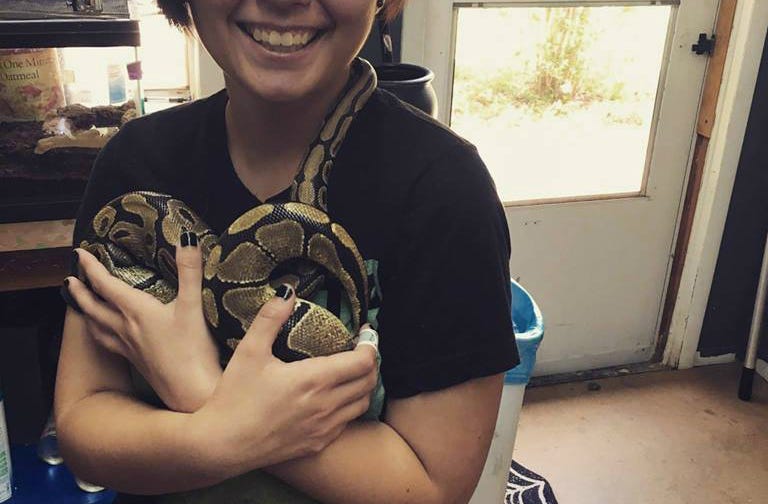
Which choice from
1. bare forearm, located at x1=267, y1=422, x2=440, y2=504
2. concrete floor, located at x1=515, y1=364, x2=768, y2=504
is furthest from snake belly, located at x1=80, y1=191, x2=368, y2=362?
concrete floor, located at x1=515, y1=364, x2=768, y2=504

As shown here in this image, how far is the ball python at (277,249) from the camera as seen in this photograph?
38.5 inches

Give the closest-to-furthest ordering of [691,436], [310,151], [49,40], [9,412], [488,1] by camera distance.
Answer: [310,151]
[49,40]
[9,412]
[488,1]
[691,436]

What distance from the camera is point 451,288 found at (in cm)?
96

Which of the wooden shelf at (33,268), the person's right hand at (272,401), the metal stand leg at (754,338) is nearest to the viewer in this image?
the person's right hand at (272,401)

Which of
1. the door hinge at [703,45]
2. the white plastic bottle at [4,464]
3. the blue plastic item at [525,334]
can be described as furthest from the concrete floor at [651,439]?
the white plastic bottle at [4,464]

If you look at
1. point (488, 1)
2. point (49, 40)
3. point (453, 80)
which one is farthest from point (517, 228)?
point (49, 40)

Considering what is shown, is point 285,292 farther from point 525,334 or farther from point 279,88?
point 525,334

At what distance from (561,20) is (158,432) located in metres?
2.12

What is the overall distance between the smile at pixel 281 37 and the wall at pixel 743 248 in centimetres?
224

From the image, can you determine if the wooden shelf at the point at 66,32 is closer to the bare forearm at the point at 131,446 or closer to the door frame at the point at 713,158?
the bare forearm at the point at 131,446

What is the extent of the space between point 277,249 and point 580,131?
2.02m

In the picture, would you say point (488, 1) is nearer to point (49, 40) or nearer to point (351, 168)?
point (49, 40)

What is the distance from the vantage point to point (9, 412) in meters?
1.69

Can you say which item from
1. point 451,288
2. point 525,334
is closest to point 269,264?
point 451,288
